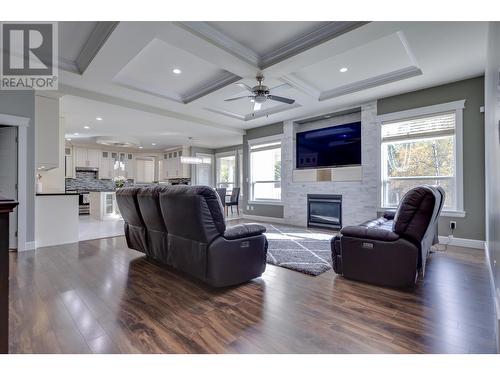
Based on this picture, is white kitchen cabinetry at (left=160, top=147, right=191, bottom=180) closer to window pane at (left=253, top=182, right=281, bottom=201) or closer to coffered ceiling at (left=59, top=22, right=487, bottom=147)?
window pane at (left=253, top=182, right=281, bottom=201)

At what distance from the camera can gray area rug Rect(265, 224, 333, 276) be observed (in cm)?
301

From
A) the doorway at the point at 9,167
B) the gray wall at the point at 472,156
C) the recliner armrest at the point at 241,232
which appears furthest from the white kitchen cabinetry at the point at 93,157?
the gray wall at the point at 472,156

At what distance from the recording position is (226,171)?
10508mm

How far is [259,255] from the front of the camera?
8.51 ft

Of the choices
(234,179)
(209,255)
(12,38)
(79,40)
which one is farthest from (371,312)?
(234,179)

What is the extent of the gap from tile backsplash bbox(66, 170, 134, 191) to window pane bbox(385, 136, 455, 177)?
9.85 m

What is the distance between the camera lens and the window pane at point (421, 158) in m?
4.22

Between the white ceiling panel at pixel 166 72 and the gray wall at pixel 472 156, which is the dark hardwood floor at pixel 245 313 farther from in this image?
the white ceiling panel at pixel 166 72

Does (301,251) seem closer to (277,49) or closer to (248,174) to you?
(277,49)

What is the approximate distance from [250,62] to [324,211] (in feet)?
12.3

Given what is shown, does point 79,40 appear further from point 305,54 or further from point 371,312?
point 371,312

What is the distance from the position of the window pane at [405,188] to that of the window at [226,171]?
6293mm
